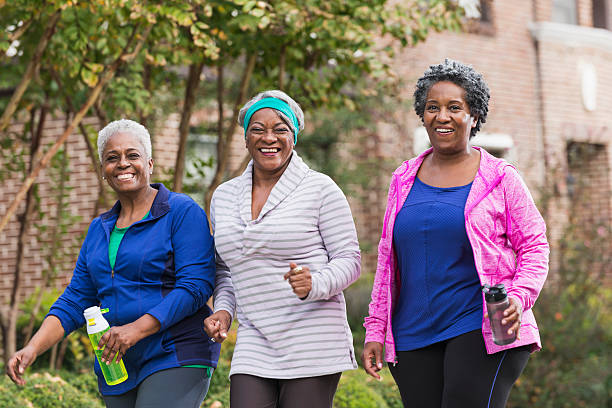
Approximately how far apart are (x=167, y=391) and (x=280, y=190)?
954 mm

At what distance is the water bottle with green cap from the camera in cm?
334

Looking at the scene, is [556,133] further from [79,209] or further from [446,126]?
[446,126]

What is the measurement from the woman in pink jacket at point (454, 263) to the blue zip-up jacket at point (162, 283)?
76 centimetres

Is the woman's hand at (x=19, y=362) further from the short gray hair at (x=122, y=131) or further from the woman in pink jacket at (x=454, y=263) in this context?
the woman in pink jacket at (x=454, y=263)

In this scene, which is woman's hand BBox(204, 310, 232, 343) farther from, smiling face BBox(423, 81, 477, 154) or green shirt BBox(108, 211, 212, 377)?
smiling face BBox(423, 81, 477, 154)

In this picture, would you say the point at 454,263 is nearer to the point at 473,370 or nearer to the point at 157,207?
the point at 473,370

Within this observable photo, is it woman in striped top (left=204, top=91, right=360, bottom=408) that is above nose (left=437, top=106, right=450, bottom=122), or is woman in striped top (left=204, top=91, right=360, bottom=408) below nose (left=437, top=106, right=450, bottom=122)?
below

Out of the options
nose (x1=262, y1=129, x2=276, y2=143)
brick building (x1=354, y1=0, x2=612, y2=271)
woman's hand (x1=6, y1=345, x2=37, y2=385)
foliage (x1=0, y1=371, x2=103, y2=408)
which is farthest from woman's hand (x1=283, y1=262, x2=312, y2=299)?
brick building (x1=354, y1=0, x2=612, y2=271)

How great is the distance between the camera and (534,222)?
3.31m

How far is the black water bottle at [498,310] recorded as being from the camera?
120 inches

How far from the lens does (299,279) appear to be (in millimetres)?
3188

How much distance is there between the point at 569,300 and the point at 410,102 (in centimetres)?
352

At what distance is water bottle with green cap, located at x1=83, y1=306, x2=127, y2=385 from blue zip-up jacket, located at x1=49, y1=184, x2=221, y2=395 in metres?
0.05

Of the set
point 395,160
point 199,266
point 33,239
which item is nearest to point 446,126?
point 199,266
